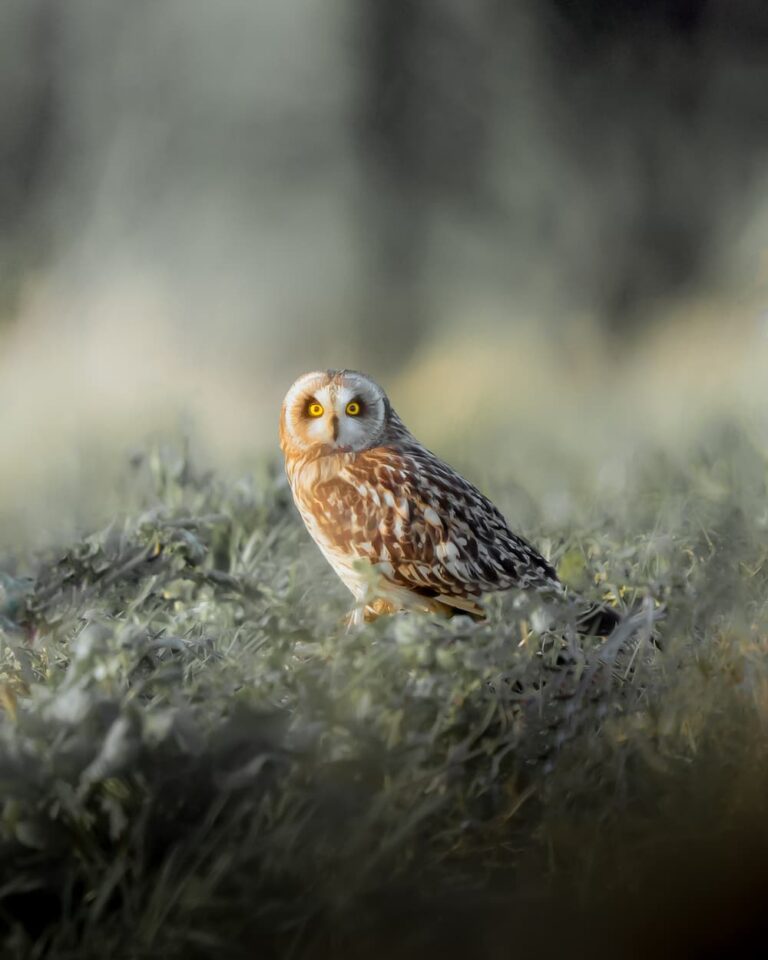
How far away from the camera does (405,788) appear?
162 centimetres

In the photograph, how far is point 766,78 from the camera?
8.14 ft

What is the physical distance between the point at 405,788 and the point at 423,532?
105 cm

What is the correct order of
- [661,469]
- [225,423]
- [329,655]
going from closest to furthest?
[329,655] < [661,469] < [225,423]

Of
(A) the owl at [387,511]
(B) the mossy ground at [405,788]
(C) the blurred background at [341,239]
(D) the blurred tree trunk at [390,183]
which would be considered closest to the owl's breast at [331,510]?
(A) the owl at [387,511]

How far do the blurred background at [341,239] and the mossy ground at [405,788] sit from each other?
39.6 inches

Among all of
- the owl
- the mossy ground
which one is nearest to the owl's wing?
the owl

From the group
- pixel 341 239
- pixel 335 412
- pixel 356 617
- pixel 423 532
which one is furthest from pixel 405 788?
pixel 341 239

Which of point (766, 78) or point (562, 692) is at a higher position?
point (766, 78)

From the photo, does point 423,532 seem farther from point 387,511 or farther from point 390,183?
point 390,183

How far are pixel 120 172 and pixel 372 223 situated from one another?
32.2 inches

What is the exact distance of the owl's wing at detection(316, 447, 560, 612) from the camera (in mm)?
2598

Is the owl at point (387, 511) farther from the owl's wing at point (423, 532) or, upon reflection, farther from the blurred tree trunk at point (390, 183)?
the blurred tree trunk at point (390, 183)

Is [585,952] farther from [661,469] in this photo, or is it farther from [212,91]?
[212,91]

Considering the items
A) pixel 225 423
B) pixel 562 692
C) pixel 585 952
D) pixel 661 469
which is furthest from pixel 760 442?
pixel 225 423
